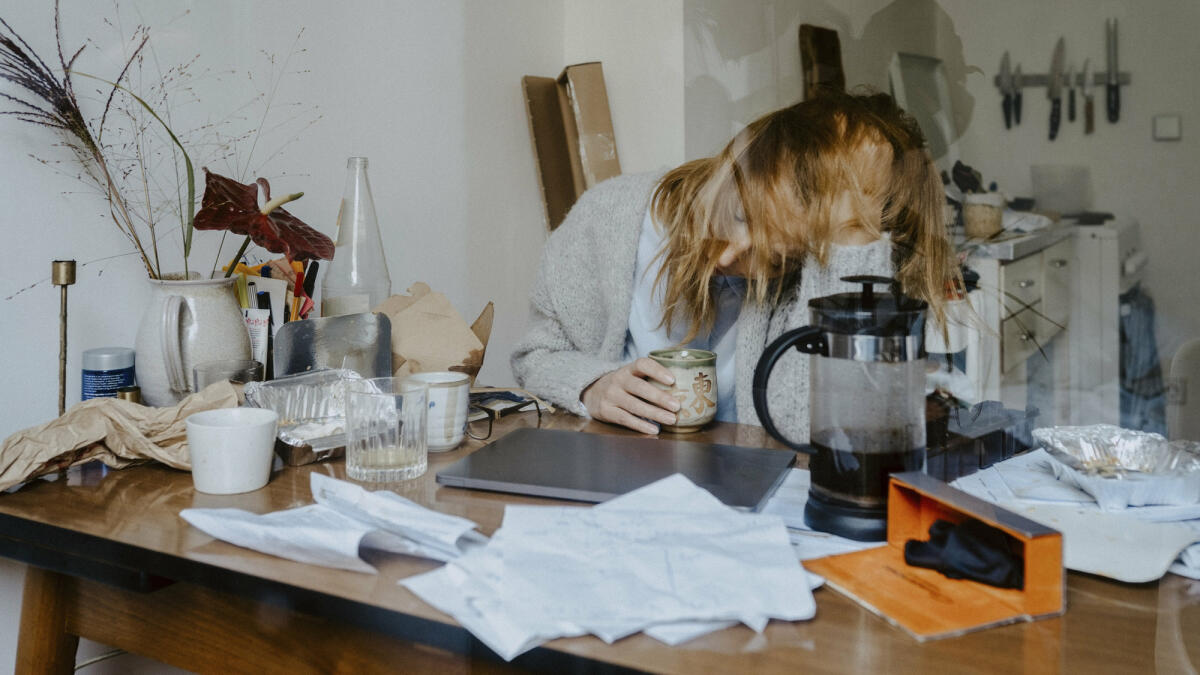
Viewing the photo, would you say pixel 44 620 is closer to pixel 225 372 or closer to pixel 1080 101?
pixel 225 372

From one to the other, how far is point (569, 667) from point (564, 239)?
0.95 m

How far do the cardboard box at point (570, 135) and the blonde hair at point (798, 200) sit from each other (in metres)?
0.84

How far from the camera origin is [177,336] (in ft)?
3.14

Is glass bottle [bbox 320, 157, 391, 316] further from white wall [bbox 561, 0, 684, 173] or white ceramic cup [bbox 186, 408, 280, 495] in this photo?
white wall [bbox 561, 0, 684, 173]

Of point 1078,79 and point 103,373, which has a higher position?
point 1078,79

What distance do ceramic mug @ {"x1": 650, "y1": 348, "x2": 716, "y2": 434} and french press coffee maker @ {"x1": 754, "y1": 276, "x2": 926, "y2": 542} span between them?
0.32 metres

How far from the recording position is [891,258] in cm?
100

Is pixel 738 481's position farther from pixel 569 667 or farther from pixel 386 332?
pixel 386 332

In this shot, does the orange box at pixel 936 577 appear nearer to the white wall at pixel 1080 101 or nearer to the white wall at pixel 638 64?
the white wall at pixel 1080 101

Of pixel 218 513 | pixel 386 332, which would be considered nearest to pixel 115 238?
pixel 386 332

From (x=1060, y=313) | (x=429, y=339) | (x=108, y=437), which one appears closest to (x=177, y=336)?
(x=108, y=437)

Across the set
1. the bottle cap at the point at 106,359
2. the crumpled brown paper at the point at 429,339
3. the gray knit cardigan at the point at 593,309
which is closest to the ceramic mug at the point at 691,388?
the gray knit cardigan at the point at 593,309

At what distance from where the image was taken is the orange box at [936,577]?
0.49 m

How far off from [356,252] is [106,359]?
0.37 m
